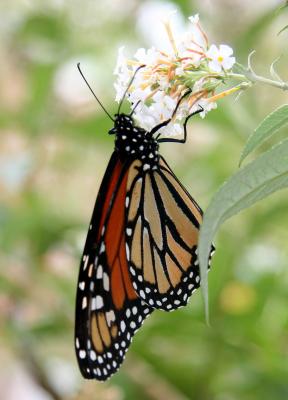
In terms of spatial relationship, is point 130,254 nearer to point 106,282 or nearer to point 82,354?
point 106,282

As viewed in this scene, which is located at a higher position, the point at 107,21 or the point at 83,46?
the point at 107,21

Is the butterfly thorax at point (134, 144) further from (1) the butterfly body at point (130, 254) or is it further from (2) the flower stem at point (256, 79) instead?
(2) the flower stem at point (256, 79)

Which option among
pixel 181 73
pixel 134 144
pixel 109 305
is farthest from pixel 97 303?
pixel 181 73

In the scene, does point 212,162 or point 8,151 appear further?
point 8,151

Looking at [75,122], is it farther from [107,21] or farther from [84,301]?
[84,301]

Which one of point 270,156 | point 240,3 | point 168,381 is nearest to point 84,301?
point 168,381

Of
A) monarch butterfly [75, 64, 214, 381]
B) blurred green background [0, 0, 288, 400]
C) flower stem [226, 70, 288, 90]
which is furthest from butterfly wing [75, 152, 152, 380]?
flower stem [226, 70, 288, 90]

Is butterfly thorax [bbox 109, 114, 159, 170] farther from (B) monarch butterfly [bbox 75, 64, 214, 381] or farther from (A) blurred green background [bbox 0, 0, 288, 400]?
(A) blurred green background [bbox 0, 0, 288, 400]

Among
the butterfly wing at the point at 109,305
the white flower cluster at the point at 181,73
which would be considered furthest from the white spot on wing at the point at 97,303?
the white flower cluster at the point at 181,73

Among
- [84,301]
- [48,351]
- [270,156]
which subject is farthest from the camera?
[48,351]
